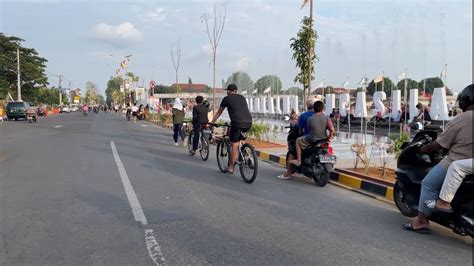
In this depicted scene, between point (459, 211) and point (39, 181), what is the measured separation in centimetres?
684

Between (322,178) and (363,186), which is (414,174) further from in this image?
(322,178)

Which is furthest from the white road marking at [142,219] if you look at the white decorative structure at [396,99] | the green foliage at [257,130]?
the white decorative structure at [396,99]

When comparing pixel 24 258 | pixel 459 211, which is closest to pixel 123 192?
pixel 24 258

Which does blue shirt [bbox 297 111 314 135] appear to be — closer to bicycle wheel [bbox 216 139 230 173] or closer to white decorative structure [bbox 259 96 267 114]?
bicycle wheel [bbox 216 139 230 173]

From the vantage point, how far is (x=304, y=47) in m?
14.5

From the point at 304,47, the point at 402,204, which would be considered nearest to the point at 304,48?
the point at 304,47

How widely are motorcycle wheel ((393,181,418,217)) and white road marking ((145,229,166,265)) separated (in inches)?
125

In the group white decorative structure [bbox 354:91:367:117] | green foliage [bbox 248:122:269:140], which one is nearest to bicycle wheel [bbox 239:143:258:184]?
green foliage [bbox 248:122:269:140]

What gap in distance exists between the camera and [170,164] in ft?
33.4

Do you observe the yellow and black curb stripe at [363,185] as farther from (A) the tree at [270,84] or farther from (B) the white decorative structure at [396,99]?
(A) the tree at [270,84]

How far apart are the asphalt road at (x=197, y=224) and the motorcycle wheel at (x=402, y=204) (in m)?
0.14

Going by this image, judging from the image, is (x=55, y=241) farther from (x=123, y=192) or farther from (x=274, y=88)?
(x=274, y=88)

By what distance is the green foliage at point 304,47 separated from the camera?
1402 cm

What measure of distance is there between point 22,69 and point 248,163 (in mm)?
69926
